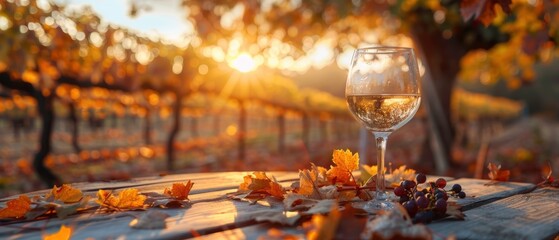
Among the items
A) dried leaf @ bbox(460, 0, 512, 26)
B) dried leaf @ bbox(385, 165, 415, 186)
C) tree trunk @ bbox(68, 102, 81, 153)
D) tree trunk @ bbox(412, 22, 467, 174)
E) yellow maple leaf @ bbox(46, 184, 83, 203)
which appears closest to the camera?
yellow maple leaf @ bbox(46, 184, 83, 203)

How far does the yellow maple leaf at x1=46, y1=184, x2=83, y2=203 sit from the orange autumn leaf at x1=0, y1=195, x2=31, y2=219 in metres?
0.09

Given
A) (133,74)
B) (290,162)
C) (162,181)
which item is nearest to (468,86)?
(290,162)

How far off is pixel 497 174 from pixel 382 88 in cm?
86

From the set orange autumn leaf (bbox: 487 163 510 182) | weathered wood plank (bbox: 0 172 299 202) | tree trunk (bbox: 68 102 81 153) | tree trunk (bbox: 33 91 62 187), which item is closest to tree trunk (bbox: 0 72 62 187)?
tree trunk (bbox: 33 91 62 187)

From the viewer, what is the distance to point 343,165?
65.8 inches

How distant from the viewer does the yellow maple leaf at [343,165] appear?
1650 mm

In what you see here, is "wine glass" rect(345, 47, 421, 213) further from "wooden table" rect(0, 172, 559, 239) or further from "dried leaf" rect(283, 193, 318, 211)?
"wooden table" rect(0, 172, 559, 239)

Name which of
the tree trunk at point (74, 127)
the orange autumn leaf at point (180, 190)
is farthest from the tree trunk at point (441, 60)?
the tree trunk at point (74, 127)

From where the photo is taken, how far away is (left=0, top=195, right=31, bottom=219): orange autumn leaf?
1.39 meters

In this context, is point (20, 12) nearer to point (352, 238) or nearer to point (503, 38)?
point (352, 238)

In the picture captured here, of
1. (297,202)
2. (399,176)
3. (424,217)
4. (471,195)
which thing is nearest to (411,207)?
(424,217)

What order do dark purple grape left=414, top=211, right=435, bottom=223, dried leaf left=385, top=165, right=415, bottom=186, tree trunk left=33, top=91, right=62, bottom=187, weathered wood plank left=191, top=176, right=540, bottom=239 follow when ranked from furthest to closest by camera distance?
tree trunk left=33, top=91, right=62, bottom=187 < dried leaf left=385, top=165, right=415, bottom=186 < dark purple grape left=414, top=211, right=435, bottom=223 < weathered wood plank left=191, top=176, right=540, bottom=239

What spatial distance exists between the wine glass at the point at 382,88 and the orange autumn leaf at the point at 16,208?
910 mm

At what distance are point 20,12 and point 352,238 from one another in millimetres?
4863
